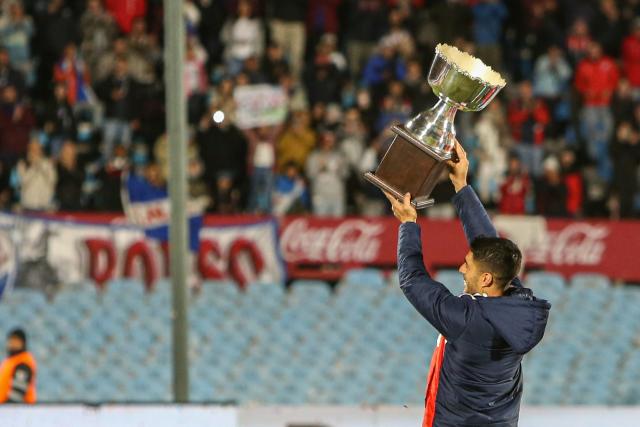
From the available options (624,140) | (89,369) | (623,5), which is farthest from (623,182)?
(89,369)

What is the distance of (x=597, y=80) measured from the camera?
16688 mm

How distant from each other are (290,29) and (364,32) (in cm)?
95

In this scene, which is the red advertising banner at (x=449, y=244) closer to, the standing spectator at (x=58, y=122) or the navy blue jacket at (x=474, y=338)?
the standing spectator at (x=58, y=122)

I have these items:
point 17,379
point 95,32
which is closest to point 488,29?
point 95,32

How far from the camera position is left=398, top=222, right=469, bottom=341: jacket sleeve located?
16.3ft

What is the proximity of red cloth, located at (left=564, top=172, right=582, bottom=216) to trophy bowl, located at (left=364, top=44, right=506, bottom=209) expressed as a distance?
33.0ft

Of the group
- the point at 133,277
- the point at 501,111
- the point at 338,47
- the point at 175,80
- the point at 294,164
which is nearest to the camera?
the point at 175,80

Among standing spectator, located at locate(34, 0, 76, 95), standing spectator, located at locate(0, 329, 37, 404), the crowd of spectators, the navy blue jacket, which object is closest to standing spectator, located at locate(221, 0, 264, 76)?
the crowd of spectators

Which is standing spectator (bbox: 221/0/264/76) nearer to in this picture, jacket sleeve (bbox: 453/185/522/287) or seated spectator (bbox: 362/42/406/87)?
seated spectator (bbox: 362/42/406/87)

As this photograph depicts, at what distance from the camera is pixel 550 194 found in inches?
597

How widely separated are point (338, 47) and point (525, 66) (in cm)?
247

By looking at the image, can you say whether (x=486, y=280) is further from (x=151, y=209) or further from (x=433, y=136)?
(x=151, y=209)

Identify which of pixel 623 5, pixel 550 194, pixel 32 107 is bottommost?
pixel 550 194

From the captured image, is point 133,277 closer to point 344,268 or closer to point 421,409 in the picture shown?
point 344,268
